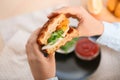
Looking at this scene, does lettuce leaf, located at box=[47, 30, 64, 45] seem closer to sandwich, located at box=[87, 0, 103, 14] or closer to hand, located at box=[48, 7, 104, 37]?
hand, located at box=[48, 7, 104, 37]

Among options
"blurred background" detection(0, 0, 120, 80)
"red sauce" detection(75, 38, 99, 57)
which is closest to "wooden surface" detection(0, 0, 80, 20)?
"blurred background" detection(0, 0, 120, 80)

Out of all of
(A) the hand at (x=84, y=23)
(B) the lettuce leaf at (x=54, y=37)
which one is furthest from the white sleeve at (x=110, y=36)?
(B) the lettuce leaf at (x=54, y=37)

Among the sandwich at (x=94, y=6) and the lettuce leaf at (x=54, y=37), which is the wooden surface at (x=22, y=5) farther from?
the lettuce leaf at (x=54, y=37)

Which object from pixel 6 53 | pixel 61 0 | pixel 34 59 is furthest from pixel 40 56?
pixel 61 0

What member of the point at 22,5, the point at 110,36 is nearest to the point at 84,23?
the point at 110,36

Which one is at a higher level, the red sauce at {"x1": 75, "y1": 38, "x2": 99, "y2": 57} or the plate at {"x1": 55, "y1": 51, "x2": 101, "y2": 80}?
the red sauce at {"x1": 75, "y1": 38, "x2": 99, "y2": 57}

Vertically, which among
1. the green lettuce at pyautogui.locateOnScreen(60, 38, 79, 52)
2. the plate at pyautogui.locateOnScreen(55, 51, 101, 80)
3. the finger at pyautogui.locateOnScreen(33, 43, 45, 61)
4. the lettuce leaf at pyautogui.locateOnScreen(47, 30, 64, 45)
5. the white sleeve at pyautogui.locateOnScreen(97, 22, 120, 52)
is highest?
the lettuce leaf at pyautogui.locateOnScreen(47, 30, 64, 45)
